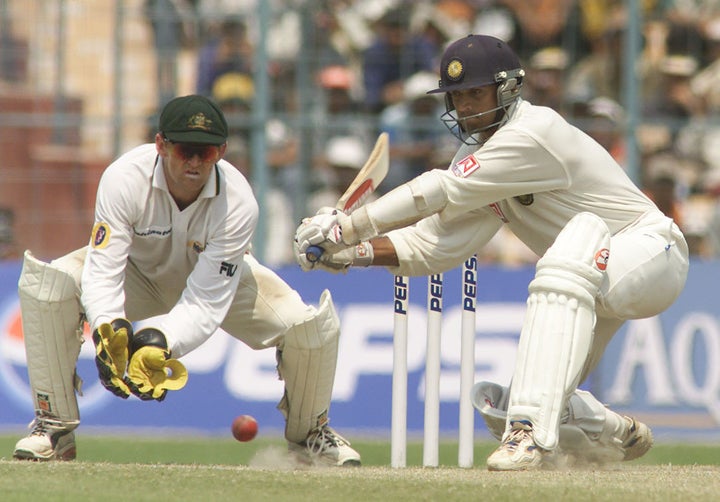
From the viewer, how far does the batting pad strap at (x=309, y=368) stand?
6.00 meters

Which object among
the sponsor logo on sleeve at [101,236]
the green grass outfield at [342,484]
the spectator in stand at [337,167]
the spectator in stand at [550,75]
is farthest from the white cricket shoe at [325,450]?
the spectator in stand at [550,75]

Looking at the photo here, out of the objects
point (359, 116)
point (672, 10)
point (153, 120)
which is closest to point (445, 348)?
point (359, 116)

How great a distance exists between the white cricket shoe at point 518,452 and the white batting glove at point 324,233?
3.42ft

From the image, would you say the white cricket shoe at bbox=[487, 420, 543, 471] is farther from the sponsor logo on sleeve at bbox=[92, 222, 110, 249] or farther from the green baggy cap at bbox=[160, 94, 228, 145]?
the sponsor logo on sleeve at bbox=[92, 222, 110, 249]

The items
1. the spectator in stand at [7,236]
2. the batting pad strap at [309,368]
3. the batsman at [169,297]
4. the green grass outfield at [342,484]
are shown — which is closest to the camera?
the green grass outfield at [342,484]

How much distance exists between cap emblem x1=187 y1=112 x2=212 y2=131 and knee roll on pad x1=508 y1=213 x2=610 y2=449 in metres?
1.47

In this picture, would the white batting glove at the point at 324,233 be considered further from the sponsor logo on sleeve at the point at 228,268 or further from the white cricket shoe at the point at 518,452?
the white cricket shoe at the point at 518,452

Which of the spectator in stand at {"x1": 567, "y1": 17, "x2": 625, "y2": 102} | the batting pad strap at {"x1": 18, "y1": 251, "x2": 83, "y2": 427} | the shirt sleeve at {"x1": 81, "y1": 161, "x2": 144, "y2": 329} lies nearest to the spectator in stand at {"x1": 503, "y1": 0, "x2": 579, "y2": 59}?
the spectator in stand at {"x1": 567, "y1": 17, "x2": 625, "y2": 102}

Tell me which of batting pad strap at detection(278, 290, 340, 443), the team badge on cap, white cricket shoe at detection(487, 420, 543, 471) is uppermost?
the team badge on cap

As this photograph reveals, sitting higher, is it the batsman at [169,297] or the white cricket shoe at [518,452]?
the batsman at [169,297]

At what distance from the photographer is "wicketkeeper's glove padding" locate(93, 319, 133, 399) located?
5.17 m

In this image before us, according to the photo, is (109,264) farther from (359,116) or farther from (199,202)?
(359,116)

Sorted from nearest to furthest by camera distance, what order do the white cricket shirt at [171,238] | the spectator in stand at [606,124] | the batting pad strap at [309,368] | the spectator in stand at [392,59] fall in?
the white cricket shirt at [171,238] → the batting pad strap at [309,368] → the spectator in stand at [606,124] → the spectator in stand at [392,59]

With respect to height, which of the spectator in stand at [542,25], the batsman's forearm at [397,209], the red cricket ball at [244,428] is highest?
the spectator in stand at [542,25]
